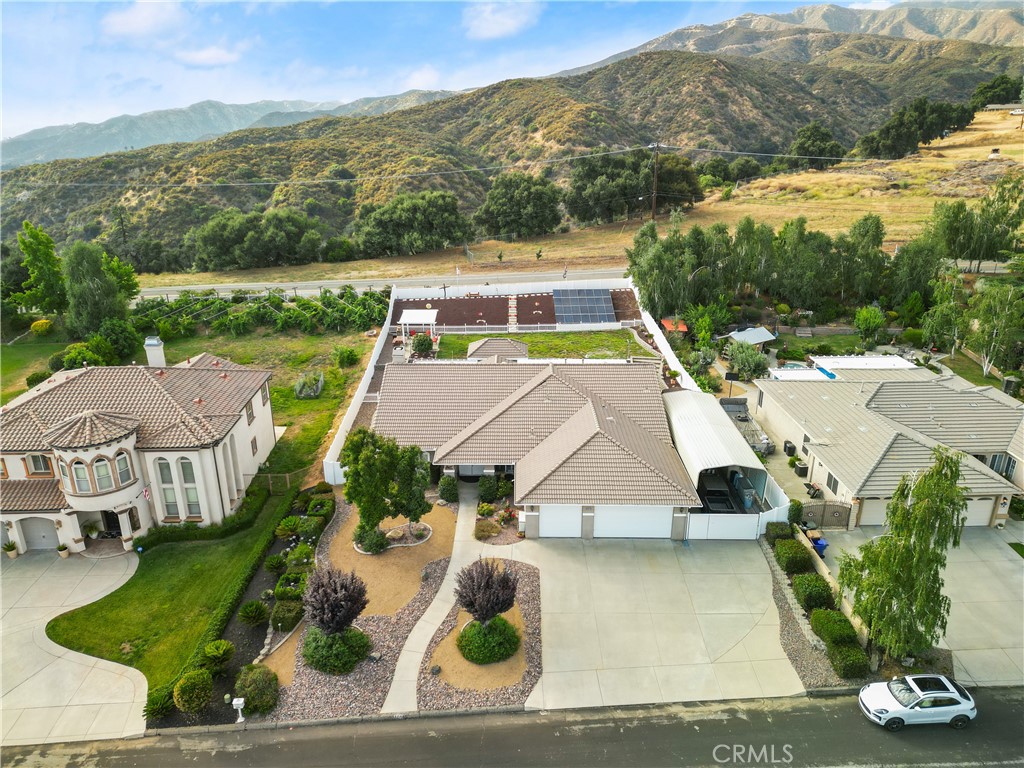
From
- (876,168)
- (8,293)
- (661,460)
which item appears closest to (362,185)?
(8,293)

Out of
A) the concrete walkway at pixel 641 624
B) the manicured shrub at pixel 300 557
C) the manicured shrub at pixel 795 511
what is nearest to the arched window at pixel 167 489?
the manicured shrub at pixel 300 557

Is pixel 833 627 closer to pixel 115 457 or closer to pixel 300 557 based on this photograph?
pixel 300 557

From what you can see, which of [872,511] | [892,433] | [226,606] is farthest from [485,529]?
[892,433]

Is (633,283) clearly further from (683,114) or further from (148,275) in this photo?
(683,114)

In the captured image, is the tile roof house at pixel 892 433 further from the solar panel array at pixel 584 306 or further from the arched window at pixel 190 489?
the arched window at pixel 190 489

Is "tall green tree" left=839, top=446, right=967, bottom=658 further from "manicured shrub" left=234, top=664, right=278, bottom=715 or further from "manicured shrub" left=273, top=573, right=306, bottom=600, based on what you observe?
"manicured shrub" left=273, top=573, right=306, bottom=600

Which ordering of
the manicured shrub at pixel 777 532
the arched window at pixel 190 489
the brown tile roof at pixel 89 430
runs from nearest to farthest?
the brown tile roof at pixel 89 430
the manicured shrub at pixel 777 532
the arched window at pixel 190 489

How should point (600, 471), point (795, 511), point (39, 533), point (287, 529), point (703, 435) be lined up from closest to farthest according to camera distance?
1. point (795, 511)
2. point (600, 471)
3. point (39, 533)
4. point (287, 529)
5. point (703, 435)

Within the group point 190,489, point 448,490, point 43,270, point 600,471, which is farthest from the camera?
point 43,270
